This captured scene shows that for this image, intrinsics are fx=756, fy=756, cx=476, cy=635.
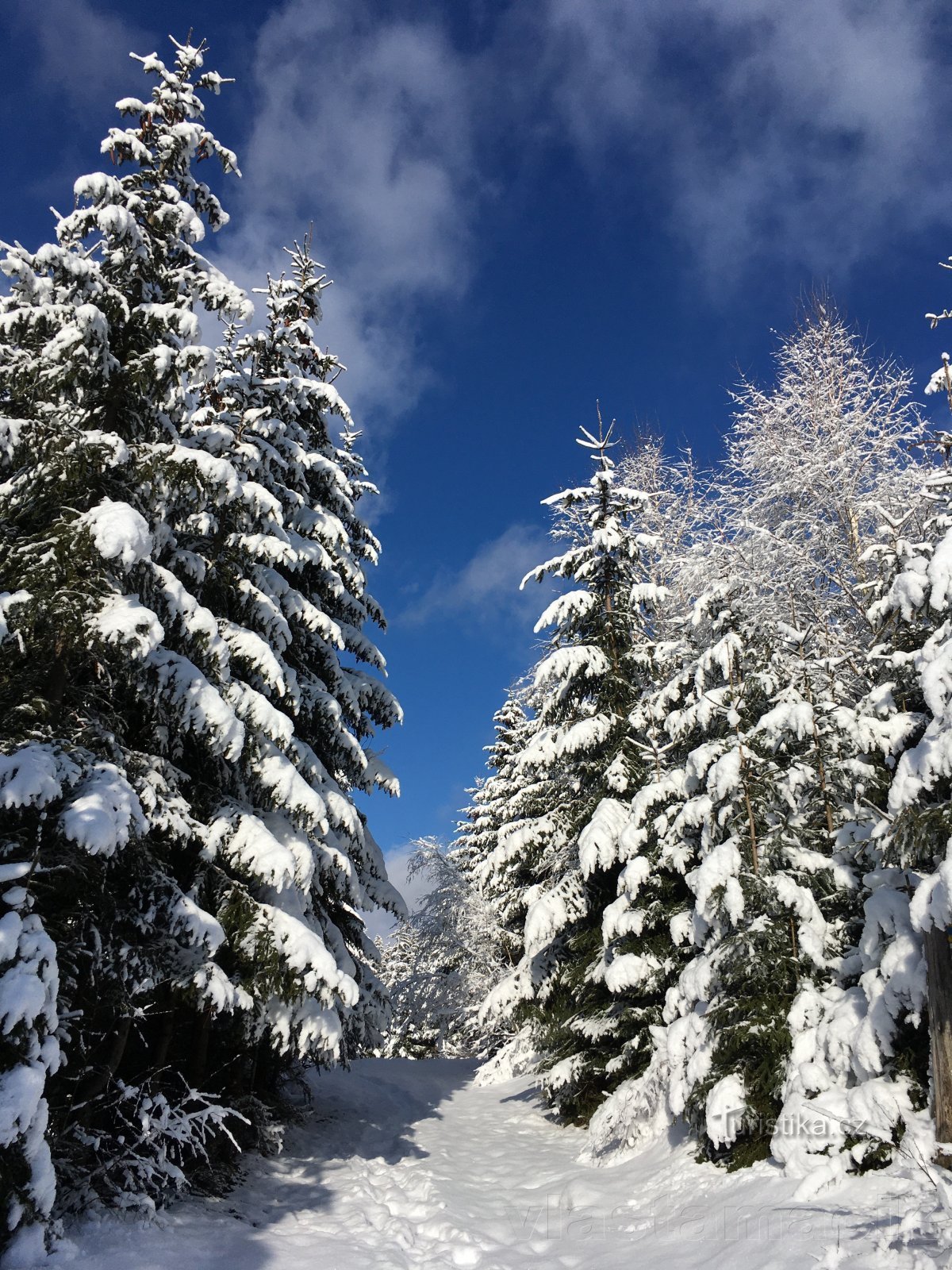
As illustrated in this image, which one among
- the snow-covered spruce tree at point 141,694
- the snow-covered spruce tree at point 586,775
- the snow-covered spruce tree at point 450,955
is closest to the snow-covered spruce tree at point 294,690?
the snow-covered spruce tree at point 141,694

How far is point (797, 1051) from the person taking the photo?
7.54 meters

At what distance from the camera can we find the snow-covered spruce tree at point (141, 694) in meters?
6.69

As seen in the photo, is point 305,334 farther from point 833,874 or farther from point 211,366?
point 833,874

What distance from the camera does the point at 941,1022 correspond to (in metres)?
6.14

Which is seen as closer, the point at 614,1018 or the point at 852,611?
the point at 614,1018

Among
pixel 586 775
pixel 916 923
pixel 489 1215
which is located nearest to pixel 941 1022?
pixel 916 923

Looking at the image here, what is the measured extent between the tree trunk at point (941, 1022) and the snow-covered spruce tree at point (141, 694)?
5.58m

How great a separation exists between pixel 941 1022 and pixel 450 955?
73.3ft

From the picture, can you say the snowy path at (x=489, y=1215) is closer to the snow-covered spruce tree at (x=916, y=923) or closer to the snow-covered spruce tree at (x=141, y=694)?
the snow-covered spruce tree at (x=916, y=923)

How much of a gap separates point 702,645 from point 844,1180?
732cm

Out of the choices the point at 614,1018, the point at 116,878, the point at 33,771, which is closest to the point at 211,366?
the point at 33,771

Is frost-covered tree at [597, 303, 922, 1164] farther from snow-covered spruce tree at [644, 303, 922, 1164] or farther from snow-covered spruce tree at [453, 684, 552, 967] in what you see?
snow-covered spruce tree at [453, 684, 552, 967]

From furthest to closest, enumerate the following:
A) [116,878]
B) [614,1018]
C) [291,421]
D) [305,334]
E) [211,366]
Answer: [305,334] → [291,421] → [614,1018] → [211,366] → [116,878]

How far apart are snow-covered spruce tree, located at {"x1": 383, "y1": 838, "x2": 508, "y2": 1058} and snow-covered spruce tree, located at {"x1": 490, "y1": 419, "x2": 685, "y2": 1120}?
1122 centimetres
